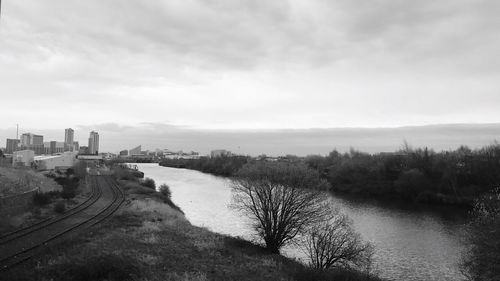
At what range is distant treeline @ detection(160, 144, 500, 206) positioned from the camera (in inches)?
2625

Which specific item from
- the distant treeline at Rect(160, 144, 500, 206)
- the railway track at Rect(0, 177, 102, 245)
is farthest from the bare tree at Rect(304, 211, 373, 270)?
the distant treeline at Rect(160, 144, 500, 206)

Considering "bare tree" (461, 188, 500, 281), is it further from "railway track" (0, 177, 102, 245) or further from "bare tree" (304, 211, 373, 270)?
"railway track" (0, 177, 102, 245)

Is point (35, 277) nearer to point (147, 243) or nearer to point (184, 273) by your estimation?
point (184, 273)

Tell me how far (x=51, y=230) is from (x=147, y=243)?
820 centimetres

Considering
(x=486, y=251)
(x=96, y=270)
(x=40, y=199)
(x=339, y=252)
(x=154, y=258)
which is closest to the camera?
(x=96, y=270)

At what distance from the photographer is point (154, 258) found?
21.2 metres

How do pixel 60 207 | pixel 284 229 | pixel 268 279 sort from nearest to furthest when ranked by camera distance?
pixel 268 279
pixel 284 229
pixel 60 207

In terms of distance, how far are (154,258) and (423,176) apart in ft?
210

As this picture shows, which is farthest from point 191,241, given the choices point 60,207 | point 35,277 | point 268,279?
point 60,207

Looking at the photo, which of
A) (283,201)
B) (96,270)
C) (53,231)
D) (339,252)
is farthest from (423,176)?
(96,270)

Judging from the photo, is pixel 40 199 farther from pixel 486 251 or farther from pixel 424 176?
pixel 424 176

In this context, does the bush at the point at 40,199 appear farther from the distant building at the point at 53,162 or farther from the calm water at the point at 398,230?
the distant building at the point at 53,162

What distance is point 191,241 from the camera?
94.4ft

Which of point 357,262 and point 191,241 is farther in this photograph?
point 191,241
